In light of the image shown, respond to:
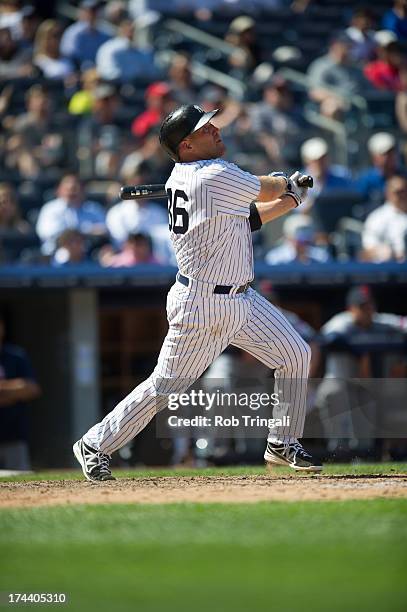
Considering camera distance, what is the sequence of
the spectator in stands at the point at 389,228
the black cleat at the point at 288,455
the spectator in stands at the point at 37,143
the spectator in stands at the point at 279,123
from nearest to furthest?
the black cleat at the point at 288,455, the spectator in stands at the point at 389,228, the spectator in stands at the point at 37,143, the spectator in stands at the point at 279,123

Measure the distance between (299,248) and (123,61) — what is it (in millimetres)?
3766

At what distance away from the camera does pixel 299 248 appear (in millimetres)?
10500

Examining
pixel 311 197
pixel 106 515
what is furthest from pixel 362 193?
pixel 106 515

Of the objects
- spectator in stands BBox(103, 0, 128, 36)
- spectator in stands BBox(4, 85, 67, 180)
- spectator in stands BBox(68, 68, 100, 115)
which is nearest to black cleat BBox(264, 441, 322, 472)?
spectator in stands BBox(4, 85, 67, 180)

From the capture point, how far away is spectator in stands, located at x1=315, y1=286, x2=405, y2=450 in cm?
934

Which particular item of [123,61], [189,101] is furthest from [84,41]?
[189,101]

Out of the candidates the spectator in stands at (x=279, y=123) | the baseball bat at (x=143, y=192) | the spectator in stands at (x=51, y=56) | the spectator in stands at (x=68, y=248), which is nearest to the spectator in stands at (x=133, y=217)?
the spectator in stands at (x=68, y=248)

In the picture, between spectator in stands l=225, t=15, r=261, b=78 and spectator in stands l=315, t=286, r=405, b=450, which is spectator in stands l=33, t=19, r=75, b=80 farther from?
spectator in stands l=315, t=286, r=405, b=450

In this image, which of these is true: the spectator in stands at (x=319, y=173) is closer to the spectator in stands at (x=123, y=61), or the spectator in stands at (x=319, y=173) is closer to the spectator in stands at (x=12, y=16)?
the spectator in stands at (x=123, y=61)

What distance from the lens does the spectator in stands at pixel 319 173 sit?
36.9 ft

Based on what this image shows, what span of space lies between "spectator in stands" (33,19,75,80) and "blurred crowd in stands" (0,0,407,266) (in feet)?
0.06

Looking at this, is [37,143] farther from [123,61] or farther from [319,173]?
[319,173]

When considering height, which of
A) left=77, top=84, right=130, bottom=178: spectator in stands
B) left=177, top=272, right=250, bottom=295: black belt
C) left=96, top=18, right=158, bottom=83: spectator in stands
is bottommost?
left=177, top=272, right=250, bottom=295: black belt

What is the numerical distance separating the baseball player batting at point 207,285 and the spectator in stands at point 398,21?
818cm
